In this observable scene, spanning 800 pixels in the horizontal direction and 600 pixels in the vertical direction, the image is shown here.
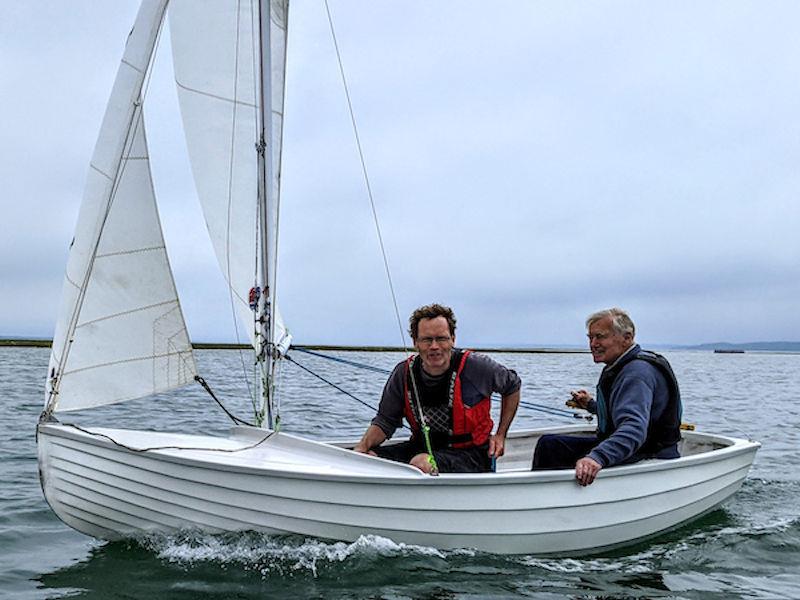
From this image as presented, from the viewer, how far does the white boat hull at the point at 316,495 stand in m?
5.57

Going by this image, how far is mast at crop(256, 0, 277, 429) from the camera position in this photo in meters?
7.09

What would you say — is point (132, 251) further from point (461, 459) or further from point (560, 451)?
point (560, 451)

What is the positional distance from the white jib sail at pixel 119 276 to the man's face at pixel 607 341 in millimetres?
3583

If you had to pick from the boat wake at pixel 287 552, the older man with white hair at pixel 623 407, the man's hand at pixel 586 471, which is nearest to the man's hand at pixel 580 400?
the older man with white hair at pixel 623 407

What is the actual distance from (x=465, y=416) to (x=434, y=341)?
685 millimetres

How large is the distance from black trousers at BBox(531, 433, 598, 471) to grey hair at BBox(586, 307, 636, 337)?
1.00m

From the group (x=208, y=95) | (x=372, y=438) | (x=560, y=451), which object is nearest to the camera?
(x=372, y=438)

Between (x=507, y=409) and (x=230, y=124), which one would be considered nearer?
(x=507, y=409)

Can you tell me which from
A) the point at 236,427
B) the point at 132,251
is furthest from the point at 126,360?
the point at 236,427

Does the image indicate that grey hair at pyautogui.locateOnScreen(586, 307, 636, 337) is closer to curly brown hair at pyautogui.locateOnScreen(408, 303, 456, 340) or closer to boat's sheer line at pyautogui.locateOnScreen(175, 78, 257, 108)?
curly brown hair at pyautogui.locateOnScreen(408, 303, 456, 340)

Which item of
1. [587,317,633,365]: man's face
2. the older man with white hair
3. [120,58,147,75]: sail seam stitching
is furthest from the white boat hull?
[120,58,147,75]: sail seam stitching

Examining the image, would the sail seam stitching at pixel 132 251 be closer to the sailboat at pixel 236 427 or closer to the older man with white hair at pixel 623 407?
the sailboat at pixel 236 427

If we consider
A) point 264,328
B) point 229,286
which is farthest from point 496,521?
point 229,286

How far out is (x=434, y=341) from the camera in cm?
612
